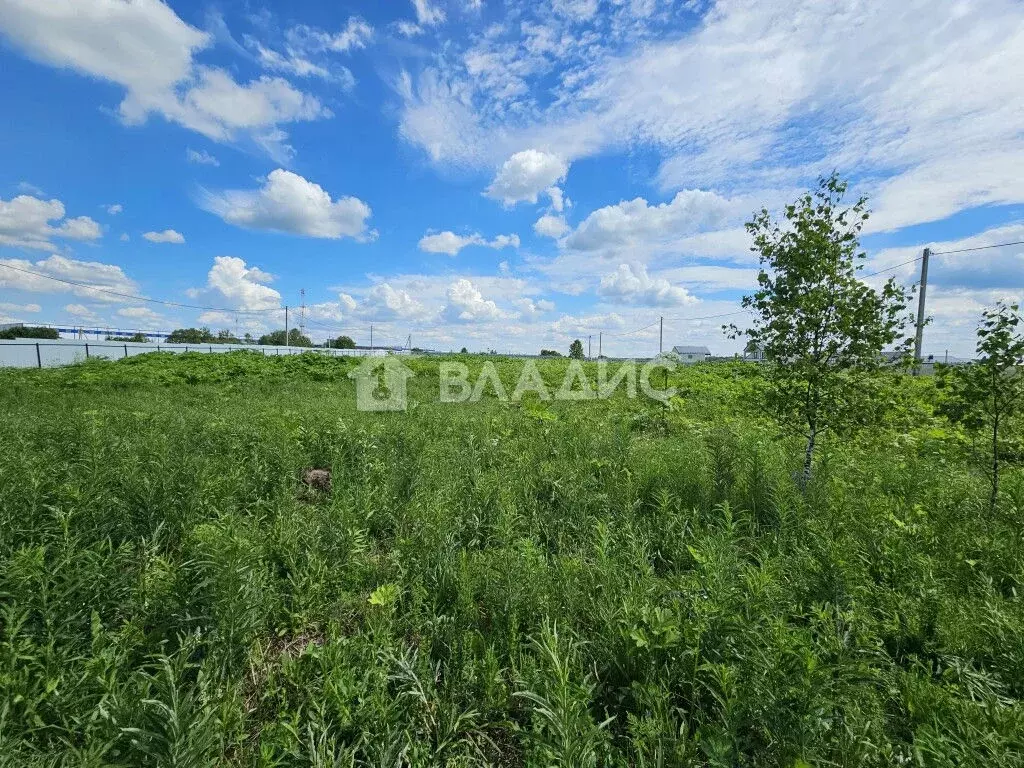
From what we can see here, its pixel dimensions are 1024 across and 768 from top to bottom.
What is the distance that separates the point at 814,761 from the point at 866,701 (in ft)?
2.16

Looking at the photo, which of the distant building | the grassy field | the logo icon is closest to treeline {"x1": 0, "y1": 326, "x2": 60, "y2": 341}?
the logo icon

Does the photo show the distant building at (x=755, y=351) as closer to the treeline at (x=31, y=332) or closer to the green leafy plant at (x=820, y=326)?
the green leafy plant at (x=820, y=326)

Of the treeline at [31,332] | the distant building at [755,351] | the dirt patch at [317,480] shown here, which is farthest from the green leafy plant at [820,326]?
the treeline at [31,332]

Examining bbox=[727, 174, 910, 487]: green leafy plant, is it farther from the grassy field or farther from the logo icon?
the logo icon

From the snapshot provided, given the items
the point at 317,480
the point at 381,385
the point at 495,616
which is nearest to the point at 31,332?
the point at 381,385

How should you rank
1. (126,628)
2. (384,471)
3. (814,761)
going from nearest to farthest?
(814,761), (126,628), (384,471)

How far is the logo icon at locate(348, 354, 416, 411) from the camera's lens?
1246 centimetres

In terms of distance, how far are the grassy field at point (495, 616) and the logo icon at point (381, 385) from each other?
6.61m

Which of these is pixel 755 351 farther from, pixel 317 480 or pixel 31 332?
pixel 31 332

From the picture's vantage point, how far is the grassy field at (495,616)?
217cm

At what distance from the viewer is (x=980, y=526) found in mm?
4484

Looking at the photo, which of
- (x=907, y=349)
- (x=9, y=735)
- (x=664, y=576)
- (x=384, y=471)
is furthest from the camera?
(x=384, y=471)

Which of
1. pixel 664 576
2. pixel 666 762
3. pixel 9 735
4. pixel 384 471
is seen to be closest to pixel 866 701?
pixel 666 762

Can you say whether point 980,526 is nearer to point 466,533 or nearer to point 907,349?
point 907,349
